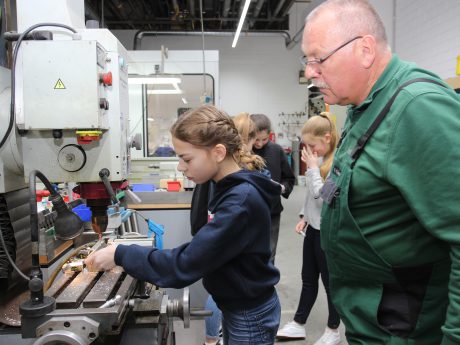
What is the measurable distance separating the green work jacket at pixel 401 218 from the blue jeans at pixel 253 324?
1.02 ft

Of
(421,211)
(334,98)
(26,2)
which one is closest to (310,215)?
(334,98)

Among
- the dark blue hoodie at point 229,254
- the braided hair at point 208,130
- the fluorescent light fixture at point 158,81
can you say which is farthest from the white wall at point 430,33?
the dark blue hoodie at point 229,254

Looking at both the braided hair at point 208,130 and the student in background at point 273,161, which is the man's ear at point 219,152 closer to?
the braided hair at point 208,130

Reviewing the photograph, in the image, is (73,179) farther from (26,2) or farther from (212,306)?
(212,306)

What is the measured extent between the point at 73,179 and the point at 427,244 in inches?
36.4

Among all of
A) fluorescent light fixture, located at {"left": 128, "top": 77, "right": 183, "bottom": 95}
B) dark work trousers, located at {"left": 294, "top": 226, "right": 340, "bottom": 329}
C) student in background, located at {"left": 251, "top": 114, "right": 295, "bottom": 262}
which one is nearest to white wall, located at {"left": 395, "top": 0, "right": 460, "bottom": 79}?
student in background, located at {"left": 251, "top": 114, "right": 295, "bottom": 262}

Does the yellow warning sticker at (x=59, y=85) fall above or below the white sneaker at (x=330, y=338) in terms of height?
above

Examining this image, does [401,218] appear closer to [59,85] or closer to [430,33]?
[59,85]

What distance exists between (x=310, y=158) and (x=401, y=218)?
106 centimetres

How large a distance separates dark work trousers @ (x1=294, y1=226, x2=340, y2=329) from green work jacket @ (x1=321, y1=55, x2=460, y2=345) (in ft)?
3.40

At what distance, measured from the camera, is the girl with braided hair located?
32.4 inches

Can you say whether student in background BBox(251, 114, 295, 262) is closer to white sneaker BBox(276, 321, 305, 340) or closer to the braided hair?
white sneaker BBox(276, 321, 305, 340)

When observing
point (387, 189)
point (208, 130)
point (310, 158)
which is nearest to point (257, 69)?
point (310, 158)

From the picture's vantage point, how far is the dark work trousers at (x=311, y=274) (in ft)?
5.74
